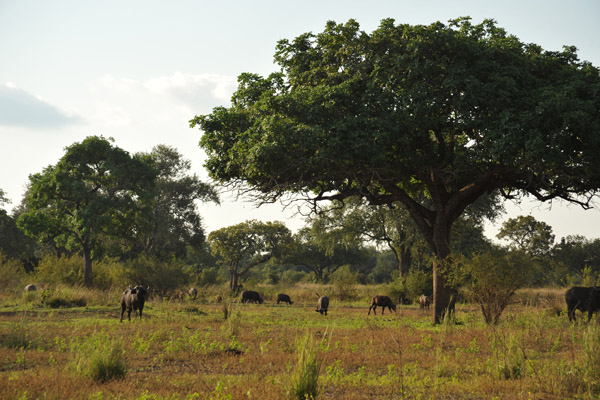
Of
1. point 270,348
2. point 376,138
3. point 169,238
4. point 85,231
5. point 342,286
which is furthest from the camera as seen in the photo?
point 169,238

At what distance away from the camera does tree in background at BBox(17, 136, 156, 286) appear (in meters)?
31.1

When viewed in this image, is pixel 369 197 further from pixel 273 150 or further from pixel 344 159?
pixel 273 150

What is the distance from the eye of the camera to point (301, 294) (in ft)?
115

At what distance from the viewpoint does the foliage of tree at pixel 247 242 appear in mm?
42000

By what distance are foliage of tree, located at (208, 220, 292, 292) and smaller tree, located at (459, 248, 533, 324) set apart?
29.4 metres

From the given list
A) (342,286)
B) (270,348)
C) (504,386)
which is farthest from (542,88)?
(342,286)

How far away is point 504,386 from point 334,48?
14079mm

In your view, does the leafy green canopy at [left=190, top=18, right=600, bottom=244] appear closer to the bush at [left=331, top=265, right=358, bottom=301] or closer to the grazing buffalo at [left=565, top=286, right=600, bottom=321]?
the grazing buffalo at [left=565, top=286, right=600, bottom=321]

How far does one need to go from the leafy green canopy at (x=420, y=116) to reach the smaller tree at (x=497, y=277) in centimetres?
329

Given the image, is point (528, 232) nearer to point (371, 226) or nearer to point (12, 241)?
point (371, 226)

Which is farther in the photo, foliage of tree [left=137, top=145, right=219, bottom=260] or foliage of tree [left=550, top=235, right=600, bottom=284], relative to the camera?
foliage of tree [left=550, top=235, right=600, bottom=284]

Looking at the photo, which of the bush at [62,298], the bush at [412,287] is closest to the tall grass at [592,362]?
the bush at [412,287]

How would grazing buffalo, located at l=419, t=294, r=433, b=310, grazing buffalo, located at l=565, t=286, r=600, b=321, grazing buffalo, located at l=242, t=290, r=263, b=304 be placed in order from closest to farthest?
grazing buffalo, located at l=565, t=286, r=600, b=321 → grazing buffalo, located at l=419, t=294, r=433, b=310 → grazing buffalo, located at l=242, t=290, r=263, b=304

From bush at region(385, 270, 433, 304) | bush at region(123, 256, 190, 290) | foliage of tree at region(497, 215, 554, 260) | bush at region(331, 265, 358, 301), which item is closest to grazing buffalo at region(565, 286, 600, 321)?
bush at region(385, 270, 433, 304)
